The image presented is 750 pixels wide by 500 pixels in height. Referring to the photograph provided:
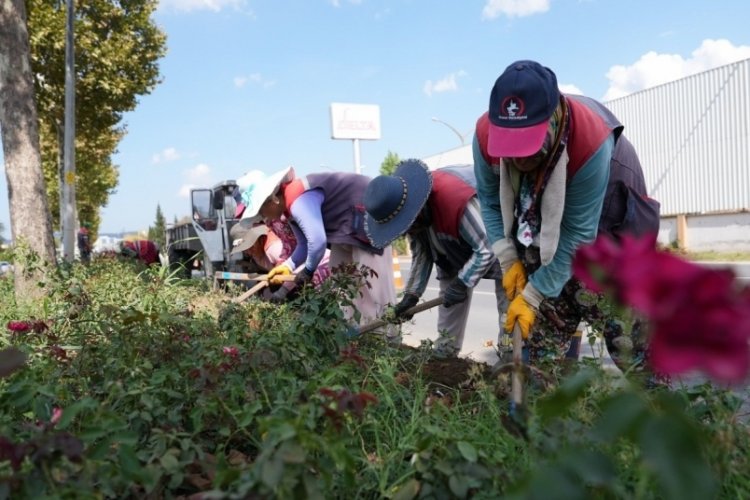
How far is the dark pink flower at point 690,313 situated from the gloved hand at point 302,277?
368cm

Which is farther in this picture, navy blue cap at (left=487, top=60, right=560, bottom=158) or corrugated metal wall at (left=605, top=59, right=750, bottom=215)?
corrugated metal wall at (left=605, top=59, right=750, bottom=215)

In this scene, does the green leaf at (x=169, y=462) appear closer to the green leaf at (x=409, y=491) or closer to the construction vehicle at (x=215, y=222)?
the green leaf at (x=409, y=491)

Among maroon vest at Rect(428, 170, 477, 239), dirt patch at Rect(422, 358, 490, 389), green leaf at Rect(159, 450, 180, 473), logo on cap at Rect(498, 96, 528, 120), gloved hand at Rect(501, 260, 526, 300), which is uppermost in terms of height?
logo on cap at Rect(498, 96, 528, 120)

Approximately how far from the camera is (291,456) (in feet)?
3.27

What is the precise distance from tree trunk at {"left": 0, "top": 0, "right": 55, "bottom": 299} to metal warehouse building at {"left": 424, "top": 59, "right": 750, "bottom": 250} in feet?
51.2

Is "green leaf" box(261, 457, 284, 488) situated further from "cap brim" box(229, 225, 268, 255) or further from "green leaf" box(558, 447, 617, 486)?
"cap brim" box(229, 225, 268, 255)

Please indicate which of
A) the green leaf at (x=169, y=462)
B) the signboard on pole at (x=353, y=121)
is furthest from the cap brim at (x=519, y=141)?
the signboard on pole at (x=353, y=121)

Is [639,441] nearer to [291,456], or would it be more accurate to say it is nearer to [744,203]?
[291,456]

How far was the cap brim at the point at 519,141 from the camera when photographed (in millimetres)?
2113

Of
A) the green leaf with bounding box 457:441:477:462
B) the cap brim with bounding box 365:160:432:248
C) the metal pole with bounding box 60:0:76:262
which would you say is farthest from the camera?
the metal pole with bounding box 60:0:76:262

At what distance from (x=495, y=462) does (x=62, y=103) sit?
1531cm

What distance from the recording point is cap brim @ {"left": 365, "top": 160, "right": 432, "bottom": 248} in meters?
3.15

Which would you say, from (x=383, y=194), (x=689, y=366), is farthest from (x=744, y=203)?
(x=689, y=366)

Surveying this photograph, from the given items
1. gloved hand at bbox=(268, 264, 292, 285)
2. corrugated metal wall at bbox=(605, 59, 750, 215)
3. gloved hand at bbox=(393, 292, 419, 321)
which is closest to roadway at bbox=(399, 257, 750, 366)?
gloved hand at bbox=(393, 292, 419, 321)
